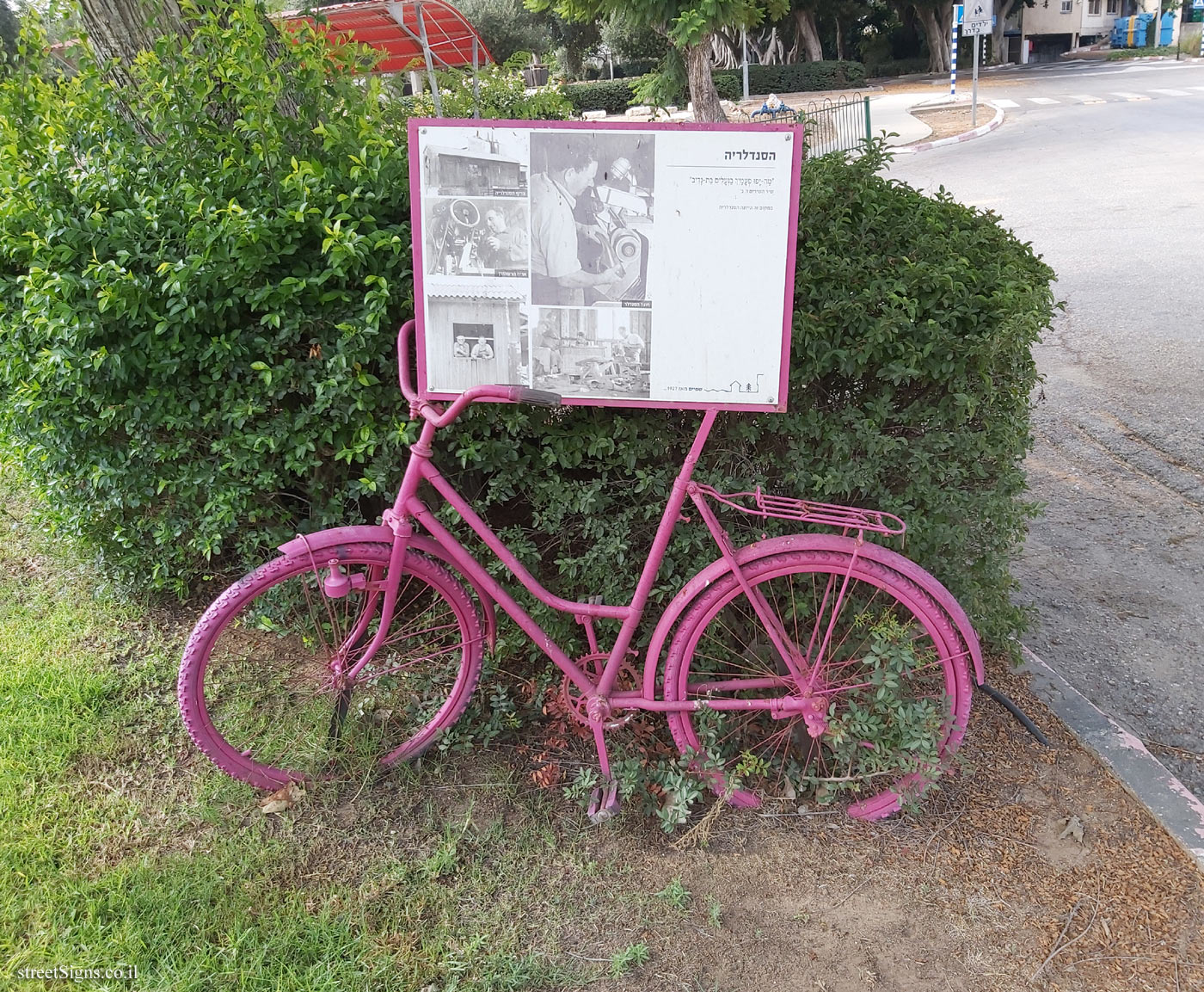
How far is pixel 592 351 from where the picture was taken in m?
2.64

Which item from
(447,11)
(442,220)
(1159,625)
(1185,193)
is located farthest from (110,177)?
(1185,193)

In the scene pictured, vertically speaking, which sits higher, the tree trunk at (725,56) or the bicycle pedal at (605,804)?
the tree trunk at (725,56)

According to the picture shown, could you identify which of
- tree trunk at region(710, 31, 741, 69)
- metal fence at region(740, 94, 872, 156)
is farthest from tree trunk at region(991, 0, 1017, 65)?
metal fence at region(740, 94, 872, 156)

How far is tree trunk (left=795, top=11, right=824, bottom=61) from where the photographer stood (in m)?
40.0

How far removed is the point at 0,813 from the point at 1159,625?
4.50 metres

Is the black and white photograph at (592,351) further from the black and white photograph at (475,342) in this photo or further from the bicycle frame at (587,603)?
the bicycle frame at (587,603)

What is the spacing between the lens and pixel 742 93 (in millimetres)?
33156

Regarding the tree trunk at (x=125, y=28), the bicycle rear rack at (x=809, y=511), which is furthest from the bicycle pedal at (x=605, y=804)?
the tree trunk at (x=125, y=28)

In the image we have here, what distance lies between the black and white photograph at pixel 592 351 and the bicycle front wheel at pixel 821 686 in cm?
65

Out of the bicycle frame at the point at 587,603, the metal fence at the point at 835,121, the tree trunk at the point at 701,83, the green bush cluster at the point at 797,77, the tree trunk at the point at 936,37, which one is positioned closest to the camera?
the bicycle frame at the point at 587,603

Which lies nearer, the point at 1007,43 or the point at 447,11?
the point at 447,11

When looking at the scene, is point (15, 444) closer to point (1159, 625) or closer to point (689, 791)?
point (689, 791)

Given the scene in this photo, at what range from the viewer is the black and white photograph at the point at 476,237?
2568 millimetres

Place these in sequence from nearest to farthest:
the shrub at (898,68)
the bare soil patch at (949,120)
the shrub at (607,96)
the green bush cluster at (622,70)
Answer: the bare soil patch at (949,120), the shrub at (607,96), the green bush cluster at (622,70), the shrub at (898,68)
